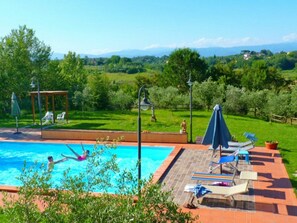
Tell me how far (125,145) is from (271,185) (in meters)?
8.13

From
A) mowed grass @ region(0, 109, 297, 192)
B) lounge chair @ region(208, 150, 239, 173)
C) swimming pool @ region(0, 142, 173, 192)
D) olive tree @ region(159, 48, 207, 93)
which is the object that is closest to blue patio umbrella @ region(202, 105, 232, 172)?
lounge chair @ region(208, 150, 239, 173)

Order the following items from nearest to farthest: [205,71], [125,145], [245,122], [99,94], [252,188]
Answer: [252,188] → [125,145] → [245,122] → [99,94] → [205,71]

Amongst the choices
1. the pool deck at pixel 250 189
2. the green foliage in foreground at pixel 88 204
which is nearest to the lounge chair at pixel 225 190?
the pool deck at pixel 250 189

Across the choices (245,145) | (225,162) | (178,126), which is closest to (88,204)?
(225,162)

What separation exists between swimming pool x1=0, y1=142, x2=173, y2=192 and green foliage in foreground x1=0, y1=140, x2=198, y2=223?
9.25 metres

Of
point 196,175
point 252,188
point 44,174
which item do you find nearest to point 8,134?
point 196,175

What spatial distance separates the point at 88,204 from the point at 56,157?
43.1 ft

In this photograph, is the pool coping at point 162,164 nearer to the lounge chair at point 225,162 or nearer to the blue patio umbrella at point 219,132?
the lounge chair at point 225,162

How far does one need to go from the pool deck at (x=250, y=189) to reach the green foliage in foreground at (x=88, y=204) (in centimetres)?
95

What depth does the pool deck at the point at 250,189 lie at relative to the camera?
9.00m

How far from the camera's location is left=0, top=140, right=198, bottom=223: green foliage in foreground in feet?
14.5

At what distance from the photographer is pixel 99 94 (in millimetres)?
33562

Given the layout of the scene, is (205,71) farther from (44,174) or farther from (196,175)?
(44,174)

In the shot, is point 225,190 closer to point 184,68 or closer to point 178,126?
point 178,126
